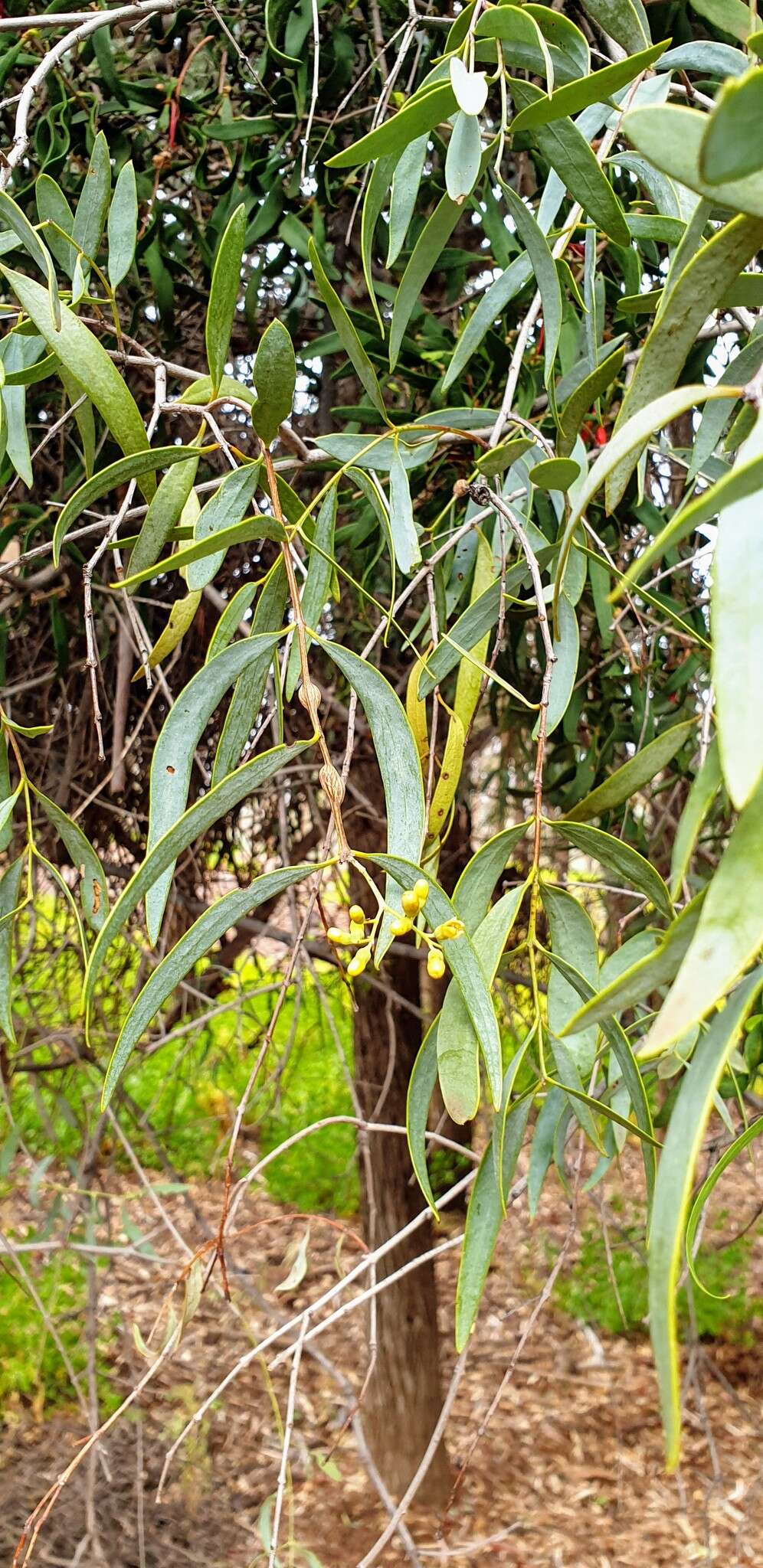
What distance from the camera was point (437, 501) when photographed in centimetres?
106

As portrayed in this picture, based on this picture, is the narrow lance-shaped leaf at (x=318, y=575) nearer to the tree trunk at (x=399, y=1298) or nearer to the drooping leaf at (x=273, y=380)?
the drooping leaf at (x=273, y=380)

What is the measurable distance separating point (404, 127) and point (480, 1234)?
390 millimetres

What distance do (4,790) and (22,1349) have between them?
2.37m

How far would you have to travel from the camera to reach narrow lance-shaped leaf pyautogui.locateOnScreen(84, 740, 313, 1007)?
0.38 meters

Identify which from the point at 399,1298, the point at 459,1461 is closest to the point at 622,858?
the point at 399,1298

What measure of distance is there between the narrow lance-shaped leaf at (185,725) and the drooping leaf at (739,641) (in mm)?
221

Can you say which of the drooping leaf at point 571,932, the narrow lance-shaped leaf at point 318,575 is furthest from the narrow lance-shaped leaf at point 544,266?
the drooping leaf at point 571,932

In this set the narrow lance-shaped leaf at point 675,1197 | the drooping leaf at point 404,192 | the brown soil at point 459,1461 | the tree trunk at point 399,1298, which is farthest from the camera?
the tree trunk at point 399,1298

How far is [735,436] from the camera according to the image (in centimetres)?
38

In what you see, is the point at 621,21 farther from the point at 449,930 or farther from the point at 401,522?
the point at 449,930

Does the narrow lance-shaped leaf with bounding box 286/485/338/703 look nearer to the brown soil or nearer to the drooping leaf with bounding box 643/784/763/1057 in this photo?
the drooping leaf with bounding box 643/784/763/1057

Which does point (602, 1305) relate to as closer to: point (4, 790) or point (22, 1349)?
point (22, 1349)

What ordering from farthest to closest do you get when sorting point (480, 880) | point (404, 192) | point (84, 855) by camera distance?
point (84, 855), point (404, 192), point (480, 880)

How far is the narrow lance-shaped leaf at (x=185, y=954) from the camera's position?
0.38m
